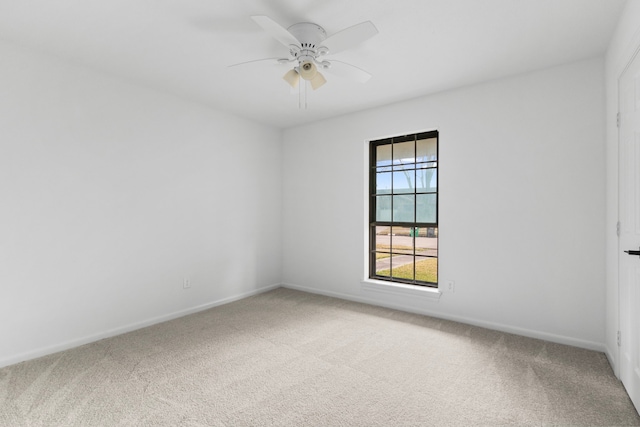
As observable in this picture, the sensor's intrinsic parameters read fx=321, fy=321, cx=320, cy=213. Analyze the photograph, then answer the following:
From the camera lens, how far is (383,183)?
14.1ft

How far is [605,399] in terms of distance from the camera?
2055 mm

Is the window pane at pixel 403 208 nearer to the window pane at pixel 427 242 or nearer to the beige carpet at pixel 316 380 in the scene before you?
the window pane at pixel 427 242

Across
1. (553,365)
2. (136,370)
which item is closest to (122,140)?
(136,370)

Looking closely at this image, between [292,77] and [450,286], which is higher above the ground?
[292,77]

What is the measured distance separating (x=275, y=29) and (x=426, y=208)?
2700mm

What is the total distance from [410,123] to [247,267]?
2907 mm

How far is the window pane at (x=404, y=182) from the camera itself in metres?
4.04

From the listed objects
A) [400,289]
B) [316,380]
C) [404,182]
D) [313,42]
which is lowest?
[316,380]

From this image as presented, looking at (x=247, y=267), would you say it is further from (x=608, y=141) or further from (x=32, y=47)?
(x=608, y=141)

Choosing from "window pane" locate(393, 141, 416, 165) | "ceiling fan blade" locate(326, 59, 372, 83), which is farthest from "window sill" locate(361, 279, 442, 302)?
"ceiling fan blade" locate(326, 59, 372, 83)

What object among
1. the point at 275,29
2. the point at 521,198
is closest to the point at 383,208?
the point at 521,198

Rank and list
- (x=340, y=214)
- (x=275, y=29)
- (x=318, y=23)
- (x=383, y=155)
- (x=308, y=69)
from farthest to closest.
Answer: (x=340, y=214)
(x=383, y=155)
(x=308, y=69)
(x=318, y=23)
(x=275, y=29)

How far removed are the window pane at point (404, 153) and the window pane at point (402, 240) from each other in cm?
87

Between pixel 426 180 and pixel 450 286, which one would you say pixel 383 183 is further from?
pixel 450 286
